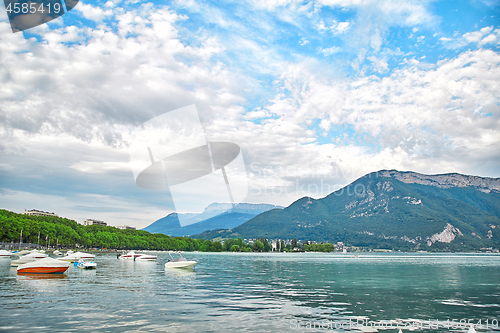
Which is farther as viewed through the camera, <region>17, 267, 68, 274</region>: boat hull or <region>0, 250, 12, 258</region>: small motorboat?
<region>0, 250, 12, 258</region>: small motorboat

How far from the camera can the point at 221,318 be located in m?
17.7

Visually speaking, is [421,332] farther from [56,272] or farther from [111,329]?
[56,272]

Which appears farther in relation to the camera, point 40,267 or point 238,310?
point 40,267

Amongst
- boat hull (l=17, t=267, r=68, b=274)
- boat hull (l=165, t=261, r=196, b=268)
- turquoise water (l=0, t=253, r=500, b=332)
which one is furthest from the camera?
boat hull (l=165, t=261, r=196, b=268)

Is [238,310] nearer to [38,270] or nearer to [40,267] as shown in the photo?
[40,267]

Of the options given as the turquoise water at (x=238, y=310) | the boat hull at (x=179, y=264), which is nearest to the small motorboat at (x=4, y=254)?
the boat hull at (x=179, y=264)

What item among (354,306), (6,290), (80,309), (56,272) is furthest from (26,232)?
(354,306)

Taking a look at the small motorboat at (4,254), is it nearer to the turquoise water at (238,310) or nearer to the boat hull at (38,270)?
the boat hull at (38,270)

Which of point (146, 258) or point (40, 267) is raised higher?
point (40, 267)

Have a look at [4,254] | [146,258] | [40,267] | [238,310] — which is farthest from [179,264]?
[4,254]

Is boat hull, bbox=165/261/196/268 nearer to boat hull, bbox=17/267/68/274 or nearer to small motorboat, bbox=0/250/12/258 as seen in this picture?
boat hull, bbox=17/267/68/274

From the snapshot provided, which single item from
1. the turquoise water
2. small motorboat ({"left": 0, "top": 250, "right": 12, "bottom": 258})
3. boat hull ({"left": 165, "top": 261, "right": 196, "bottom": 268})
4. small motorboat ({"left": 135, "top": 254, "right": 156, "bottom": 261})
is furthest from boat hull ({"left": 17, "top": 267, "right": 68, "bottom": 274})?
small motorboat ({"left": 0, "top": 250, "right": 12, "bottom": 258})

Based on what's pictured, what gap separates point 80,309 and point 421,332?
732 inches

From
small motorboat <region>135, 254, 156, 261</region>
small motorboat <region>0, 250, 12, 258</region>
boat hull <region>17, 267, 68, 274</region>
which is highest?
boat hull <region>17, 267, 68, 274</region>
